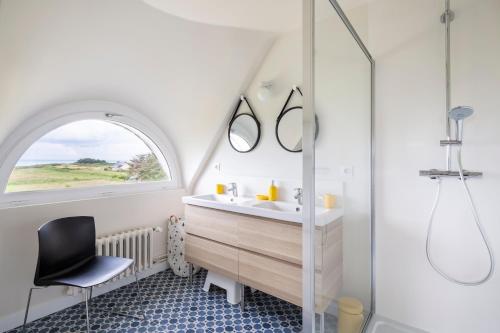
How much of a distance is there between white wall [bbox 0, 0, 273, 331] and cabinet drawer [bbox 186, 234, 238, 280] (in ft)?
2.00

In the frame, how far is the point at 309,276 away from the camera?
106cm

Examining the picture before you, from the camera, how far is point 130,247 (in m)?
2.53

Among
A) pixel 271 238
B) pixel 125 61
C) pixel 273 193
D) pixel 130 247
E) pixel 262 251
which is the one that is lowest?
pixel 130 247

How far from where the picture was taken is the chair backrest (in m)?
1.75

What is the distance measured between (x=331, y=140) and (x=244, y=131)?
139 cm

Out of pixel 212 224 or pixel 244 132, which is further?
pixel 244 132

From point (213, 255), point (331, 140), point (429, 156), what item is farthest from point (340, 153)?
point (213, 255)

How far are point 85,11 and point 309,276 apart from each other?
1.94m

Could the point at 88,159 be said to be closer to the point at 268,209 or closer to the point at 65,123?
the point at 65,123

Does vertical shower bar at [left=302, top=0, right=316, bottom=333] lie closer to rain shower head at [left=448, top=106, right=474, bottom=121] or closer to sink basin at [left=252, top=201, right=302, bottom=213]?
rain shower head at [left=448, top=106, right=474, bottom=121]

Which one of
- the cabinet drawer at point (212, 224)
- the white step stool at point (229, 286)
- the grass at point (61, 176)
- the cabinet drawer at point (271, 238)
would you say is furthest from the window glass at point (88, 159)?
the cabinet drawer at point (271, 238)

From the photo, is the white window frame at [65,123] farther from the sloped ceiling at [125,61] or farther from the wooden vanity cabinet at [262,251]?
the wooden vanity cabinet at [262,251]

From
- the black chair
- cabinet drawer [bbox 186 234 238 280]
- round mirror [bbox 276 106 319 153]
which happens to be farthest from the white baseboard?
round mirror [bbox 276 106 319 153]

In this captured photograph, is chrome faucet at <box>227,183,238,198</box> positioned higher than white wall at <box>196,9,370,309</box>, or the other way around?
white wall at <box>196,9,370,309</box>
